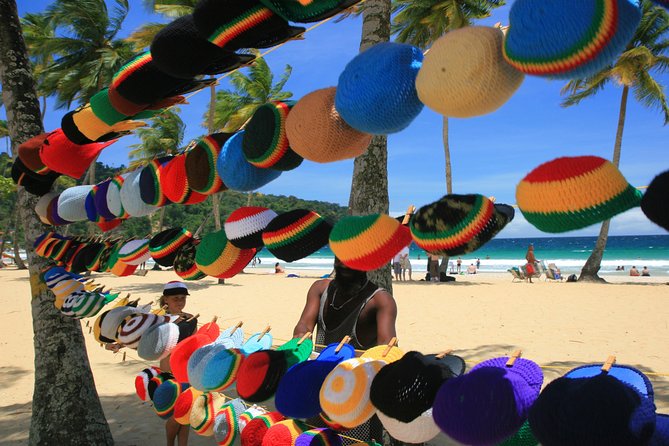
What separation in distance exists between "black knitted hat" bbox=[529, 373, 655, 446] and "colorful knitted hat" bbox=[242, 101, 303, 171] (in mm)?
920

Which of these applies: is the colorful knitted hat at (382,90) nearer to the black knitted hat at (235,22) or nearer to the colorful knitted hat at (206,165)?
the black knitted hat at (235,22)

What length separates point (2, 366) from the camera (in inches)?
242

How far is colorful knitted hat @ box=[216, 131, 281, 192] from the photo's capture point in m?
1.53

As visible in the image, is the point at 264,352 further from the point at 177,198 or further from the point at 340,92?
the point at 340,92

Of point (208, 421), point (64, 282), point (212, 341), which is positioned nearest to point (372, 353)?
point (212, 341)

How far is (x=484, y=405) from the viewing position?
1010 mm

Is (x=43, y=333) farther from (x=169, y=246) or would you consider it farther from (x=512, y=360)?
(x=512, y=360)

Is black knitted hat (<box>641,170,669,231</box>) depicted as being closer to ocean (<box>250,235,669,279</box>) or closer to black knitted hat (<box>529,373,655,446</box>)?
black knitted hat (<box>529,373,655,446</box>)

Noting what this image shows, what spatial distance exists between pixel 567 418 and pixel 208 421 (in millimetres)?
2009

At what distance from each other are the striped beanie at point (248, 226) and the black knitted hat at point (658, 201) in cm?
108

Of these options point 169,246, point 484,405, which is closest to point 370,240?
point 484,405

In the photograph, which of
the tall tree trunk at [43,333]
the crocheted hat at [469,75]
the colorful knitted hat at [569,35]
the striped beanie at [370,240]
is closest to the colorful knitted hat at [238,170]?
the striped beanie at [370,240]

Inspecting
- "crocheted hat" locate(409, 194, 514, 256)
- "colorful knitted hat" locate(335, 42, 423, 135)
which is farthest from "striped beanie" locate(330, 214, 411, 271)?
"colorful knitted hat" locate(335, 42, 423, 135)

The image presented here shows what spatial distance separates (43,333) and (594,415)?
342cm
